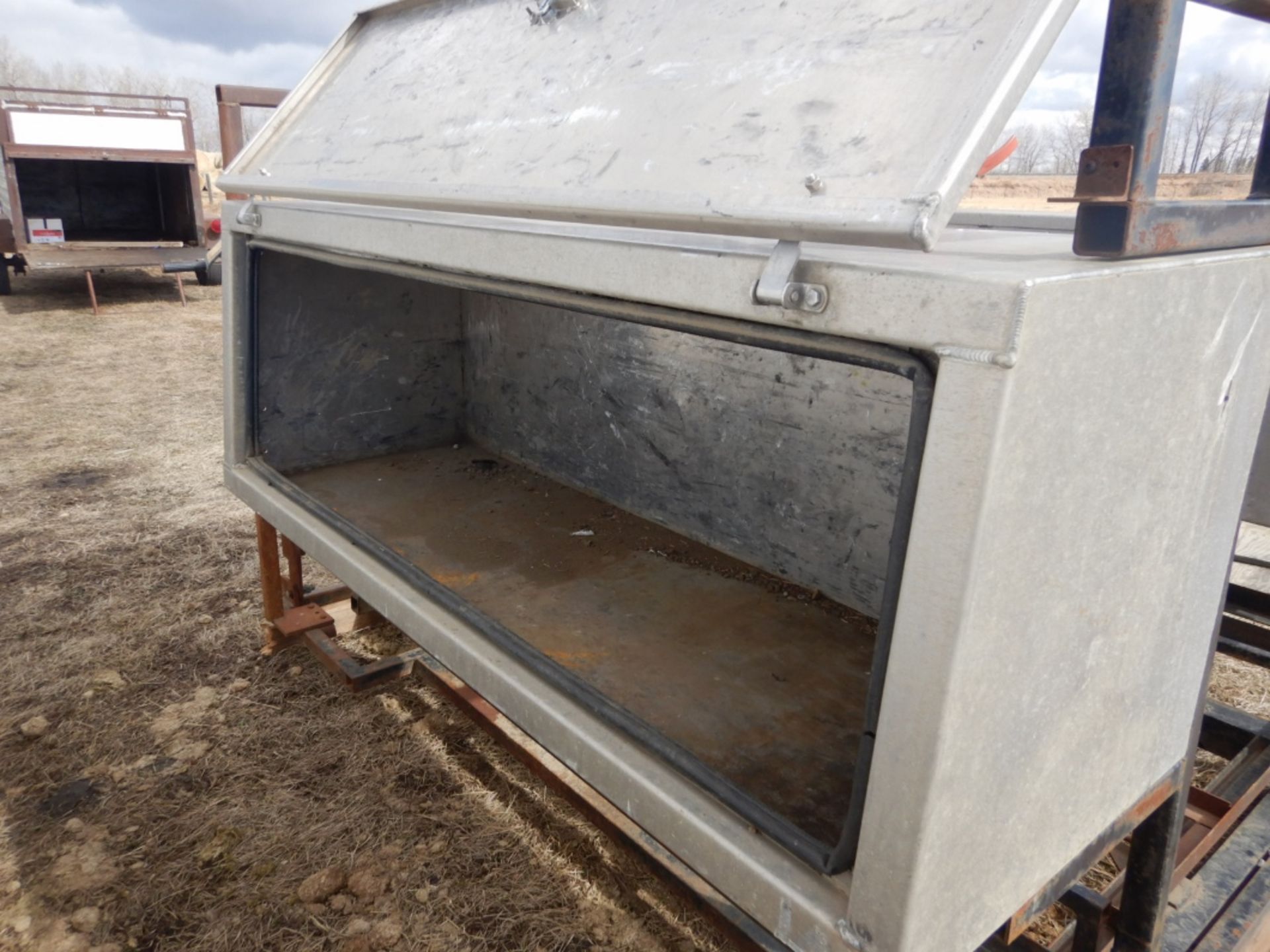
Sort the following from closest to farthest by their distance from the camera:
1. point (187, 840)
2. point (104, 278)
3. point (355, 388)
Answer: point (187, 840), point (355, 388), point (104, 278)

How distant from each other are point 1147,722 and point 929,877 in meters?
0.55

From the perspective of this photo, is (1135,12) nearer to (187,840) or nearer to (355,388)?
(355,388)

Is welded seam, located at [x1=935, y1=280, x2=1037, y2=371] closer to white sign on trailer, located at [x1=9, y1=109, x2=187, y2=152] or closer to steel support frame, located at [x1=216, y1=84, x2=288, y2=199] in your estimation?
steel support frame, located at [x1=216, y1=84, x2=288, y2=199]

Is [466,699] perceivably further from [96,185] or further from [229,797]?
[96,185]

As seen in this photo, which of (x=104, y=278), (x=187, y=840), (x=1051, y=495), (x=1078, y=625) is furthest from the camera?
(x=104, y=278)

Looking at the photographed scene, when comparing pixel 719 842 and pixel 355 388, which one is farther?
pixel 355 388

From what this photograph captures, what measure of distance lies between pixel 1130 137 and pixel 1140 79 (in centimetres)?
6

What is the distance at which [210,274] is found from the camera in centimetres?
1069

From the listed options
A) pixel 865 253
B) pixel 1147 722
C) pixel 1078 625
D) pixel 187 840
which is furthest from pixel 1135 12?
pixel 187 840

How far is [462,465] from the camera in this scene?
303 cm

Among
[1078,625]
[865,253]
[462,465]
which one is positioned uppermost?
[865,253]

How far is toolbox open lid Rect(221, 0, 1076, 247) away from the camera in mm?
910

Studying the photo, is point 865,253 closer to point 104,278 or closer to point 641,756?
point 641,756

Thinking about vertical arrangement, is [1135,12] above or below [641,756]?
above
